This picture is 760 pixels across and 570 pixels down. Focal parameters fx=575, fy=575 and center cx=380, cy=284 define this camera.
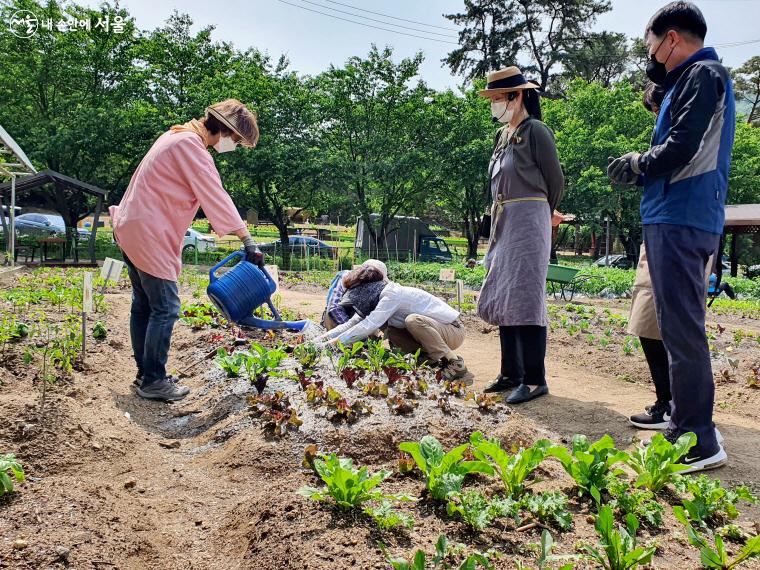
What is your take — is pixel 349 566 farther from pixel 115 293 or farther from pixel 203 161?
pixel 115 293

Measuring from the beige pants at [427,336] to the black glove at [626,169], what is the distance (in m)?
1.88

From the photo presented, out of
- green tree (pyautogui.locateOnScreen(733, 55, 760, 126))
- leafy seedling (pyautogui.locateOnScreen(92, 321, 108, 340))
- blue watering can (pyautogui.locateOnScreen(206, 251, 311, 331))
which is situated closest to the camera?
blue watering can (pyautogui.locateOnScreen(206, 251, 311, 331))

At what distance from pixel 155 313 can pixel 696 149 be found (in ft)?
10.9

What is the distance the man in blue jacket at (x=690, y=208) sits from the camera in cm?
255

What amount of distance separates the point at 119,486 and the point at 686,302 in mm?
2595

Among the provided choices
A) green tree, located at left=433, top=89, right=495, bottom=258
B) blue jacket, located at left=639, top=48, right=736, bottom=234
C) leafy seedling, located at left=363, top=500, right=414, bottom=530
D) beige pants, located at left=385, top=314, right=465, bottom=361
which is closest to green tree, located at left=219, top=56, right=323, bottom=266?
green tree, located at left=433, top=89, right=495, bottom=258

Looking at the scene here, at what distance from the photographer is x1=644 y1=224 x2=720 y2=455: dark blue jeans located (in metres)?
2.56

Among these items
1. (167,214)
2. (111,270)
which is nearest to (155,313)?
(167,214)

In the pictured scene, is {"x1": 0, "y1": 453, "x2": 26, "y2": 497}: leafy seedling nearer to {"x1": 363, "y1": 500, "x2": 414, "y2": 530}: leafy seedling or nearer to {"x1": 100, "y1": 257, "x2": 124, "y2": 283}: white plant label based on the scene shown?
{"x1": 363, "y1": 500, "x2": 414, "y2": 530}: leafy seedling

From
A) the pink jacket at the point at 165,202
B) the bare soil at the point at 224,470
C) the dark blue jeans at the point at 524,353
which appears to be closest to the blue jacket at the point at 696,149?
the bare soil at the point at 224,470

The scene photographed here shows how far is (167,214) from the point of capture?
3.86 metres

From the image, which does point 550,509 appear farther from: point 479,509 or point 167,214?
point 167,214

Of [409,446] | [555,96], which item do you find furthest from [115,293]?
[555,96]

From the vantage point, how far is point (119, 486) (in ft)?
7.96
